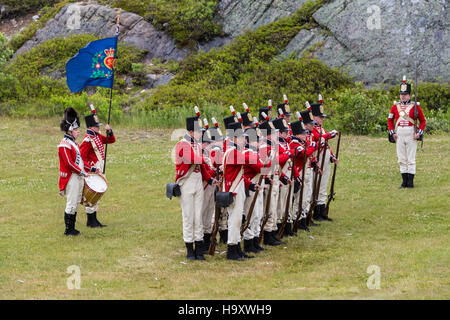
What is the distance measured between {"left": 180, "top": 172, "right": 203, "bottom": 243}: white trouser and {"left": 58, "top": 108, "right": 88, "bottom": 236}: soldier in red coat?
8.37 feet

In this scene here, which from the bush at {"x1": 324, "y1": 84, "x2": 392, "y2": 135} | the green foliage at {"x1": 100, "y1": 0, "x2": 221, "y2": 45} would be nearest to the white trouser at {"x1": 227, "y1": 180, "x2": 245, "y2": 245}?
the bush at {"x1": 324, "y1": 84, "x2": 392, "y2": 135}

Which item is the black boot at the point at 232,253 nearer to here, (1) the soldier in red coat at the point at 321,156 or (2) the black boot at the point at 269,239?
(2) the black boot at the point at 269,239

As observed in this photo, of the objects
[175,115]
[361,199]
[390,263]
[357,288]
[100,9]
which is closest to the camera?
[357,288]

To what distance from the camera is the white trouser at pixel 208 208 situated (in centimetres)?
1074

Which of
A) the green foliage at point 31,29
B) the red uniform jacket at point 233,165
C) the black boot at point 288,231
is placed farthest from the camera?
the green foliage at point 31,29

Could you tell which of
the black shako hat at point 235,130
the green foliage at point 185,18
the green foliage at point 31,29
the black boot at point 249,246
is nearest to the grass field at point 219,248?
the black boot at point 249,246

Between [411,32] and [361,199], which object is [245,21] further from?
[361,199]

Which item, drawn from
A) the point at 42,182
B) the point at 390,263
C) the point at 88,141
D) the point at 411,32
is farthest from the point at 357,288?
the point at 411,32

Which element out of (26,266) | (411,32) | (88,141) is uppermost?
(411,32)

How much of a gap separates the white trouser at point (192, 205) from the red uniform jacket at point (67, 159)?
2514mm

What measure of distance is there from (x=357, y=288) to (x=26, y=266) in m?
4.94

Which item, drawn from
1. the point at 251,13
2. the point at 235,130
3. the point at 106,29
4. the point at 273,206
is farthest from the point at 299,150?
the point at 106,29

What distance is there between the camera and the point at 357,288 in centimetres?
823

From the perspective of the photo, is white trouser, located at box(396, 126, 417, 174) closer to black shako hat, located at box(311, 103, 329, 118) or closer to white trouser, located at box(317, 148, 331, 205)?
white trouser, located at box(317, 148, 331, 205)
